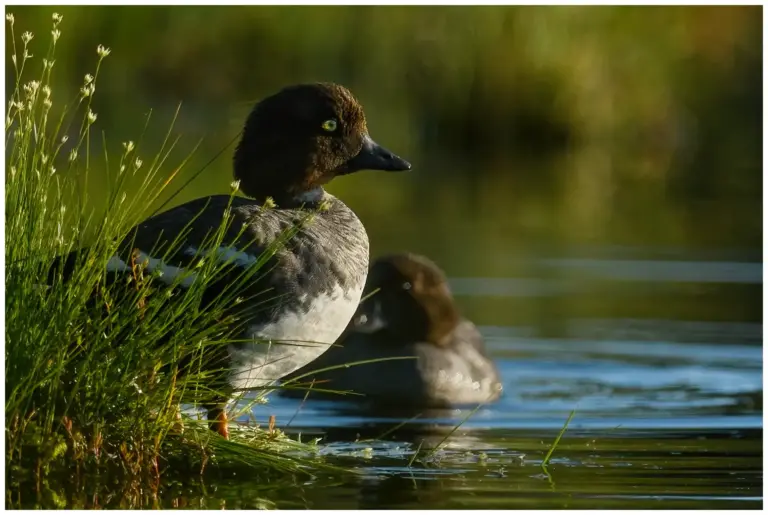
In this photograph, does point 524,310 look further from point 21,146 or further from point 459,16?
point 459,16

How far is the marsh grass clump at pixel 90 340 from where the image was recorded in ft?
17.0

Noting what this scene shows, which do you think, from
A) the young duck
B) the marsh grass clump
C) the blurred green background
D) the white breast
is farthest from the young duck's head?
the marsh grass clump

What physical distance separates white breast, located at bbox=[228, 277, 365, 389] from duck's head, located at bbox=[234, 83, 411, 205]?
76cm

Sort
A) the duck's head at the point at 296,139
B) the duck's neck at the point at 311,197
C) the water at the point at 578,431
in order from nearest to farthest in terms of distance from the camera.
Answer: the water at the point at 578,431, the duck's head at the point at 296,139, the duck's neck at the point at 311,197

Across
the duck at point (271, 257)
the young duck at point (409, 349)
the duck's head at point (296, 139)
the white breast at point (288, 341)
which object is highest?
the duck's head at point (296, 139)

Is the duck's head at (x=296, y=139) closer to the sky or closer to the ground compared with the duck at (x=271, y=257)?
closer to the sky

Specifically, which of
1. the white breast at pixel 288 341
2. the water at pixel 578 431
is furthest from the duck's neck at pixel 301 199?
the water at pixel 578 431

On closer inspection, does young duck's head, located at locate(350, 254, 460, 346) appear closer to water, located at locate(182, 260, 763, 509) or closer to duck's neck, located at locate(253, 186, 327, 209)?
water, located at locate(182, 260, 763, 509)

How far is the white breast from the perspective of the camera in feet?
18.6

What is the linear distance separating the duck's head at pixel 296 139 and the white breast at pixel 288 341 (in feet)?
2.50

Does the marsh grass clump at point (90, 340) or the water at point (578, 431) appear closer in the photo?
the marsh grass clump at point (90, 340)

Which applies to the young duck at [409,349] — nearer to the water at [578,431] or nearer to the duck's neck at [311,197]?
Result: the water at [578,431]

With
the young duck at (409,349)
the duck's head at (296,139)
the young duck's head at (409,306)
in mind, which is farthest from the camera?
the young duck's head at (409,306)

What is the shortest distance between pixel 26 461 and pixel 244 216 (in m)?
1.25
